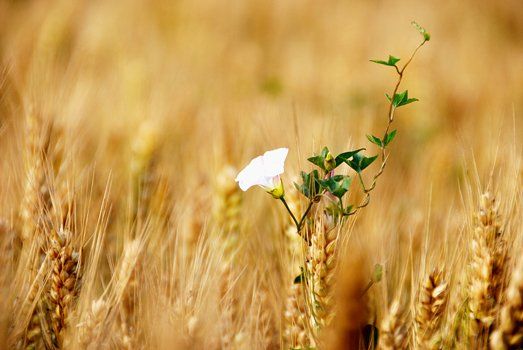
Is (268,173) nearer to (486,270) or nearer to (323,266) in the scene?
(323,266)

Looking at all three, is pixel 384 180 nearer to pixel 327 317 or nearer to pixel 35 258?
pixel 327 317

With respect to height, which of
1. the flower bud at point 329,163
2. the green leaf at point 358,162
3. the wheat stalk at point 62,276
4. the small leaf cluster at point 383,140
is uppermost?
the small leaf cluster at point 383,140

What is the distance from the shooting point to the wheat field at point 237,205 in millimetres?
945

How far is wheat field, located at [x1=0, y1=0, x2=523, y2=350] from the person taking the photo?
37.2 inches

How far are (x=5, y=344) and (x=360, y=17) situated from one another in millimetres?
4175

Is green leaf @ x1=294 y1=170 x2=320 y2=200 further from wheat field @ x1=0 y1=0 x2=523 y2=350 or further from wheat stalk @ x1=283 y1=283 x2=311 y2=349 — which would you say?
wheat stalk @ x1=283 y1=283 x2=311 y2=349

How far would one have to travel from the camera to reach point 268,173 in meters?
0.87

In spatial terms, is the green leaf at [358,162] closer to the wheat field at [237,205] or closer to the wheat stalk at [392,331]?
the wheat field at [237,205]

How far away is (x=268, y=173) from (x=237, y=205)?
0.62 m

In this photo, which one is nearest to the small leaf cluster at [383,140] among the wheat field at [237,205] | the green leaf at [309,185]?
the wheat field at [237,205]

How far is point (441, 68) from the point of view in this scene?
3.46 metres

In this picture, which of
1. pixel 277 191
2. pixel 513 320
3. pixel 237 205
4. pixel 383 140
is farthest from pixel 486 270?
pixel 237 205

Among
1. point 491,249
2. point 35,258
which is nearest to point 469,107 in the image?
point 491,249

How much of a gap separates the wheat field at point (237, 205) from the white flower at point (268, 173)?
11 mm
